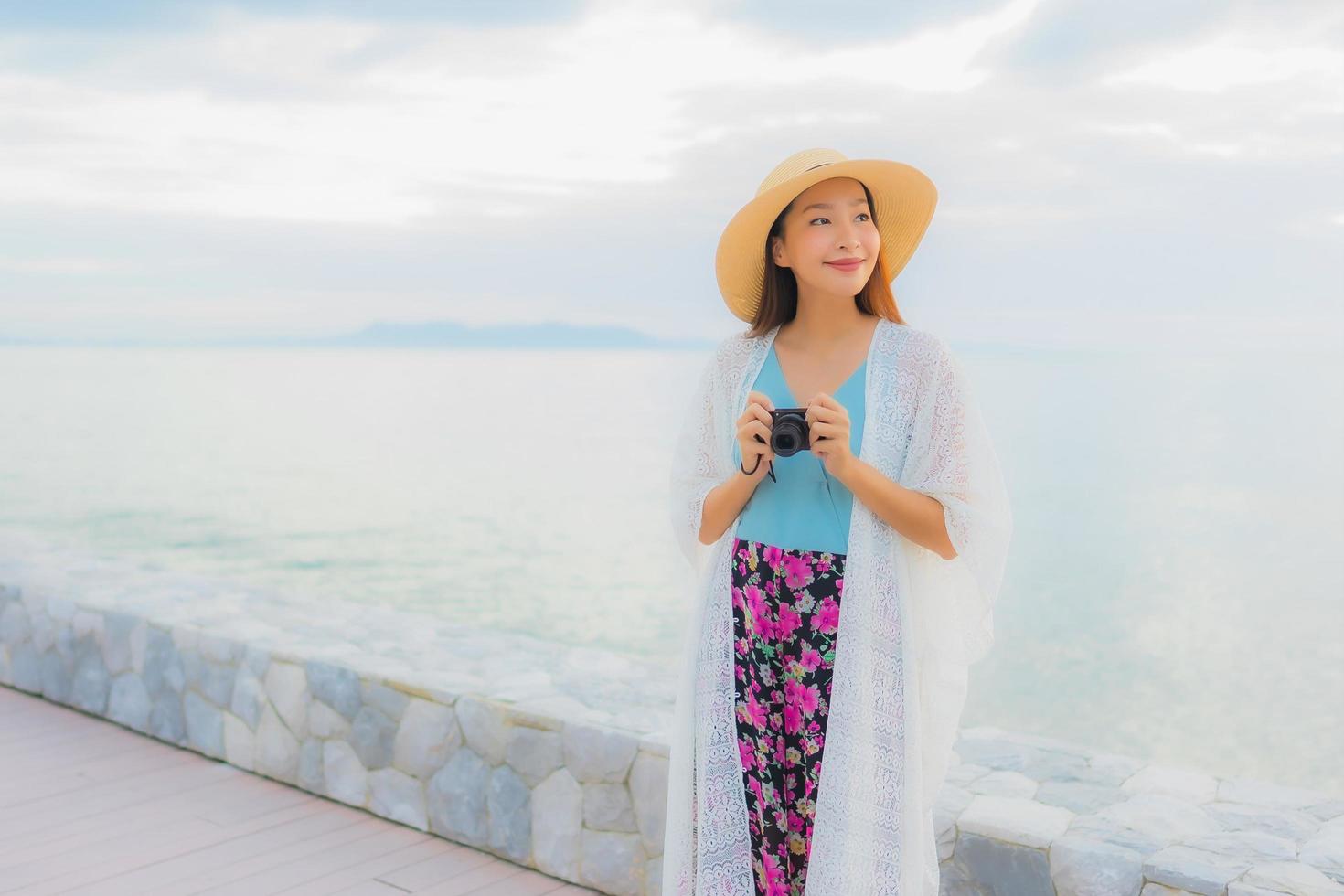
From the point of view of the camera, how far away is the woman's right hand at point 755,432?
63.7 inches

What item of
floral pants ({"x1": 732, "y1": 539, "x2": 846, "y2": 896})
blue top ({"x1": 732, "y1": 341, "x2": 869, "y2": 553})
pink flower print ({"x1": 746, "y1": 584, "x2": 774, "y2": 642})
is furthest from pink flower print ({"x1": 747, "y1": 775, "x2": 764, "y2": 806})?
blue top ({"x1": 732, "y1": 341, "x2": 869, "y2": 553})

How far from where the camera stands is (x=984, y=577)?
5.51ft

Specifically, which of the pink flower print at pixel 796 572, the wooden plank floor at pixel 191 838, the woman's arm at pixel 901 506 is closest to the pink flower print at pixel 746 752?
the pink flower print at pixel 796 572

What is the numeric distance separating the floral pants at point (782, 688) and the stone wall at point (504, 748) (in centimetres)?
64

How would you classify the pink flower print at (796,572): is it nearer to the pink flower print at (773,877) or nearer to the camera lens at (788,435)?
the camera lens at (788,435)

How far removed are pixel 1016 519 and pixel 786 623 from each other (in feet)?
43.6

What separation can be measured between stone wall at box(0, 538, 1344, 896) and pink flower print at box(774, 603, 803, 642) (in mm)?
780

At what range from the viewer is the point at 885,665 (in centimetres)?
165

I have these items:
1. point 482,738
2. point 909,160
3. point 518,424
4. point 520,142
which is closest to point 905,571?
point 909,160

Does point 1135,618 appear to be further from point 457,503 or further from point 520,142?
point 520,142

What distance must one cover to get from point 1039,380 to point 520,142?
12.6 metres

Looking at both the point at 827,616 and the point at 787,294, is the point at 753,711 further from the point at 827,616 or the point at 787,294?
the point at 787,294

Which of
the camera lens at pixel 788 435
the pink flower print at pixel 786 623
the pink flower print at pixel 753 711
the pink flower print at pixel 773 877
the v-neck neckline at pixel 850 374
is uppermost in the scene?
the v-neck neckline at pixel 850 374

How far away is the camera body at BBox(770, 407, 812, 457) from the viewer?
1588mm
